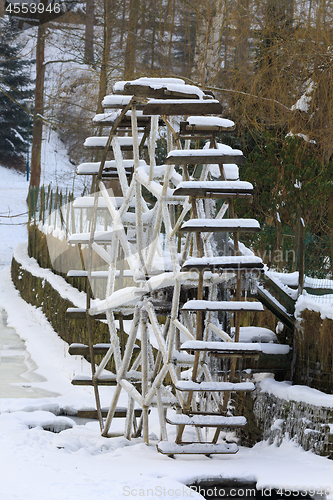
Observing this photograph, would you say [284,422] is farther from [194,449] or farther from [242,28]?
[242,28]

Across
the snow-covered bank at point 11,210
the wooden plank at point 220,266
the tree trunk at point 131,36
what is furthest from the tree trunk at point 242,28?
Answer: the snow-covered bank at point 11,210

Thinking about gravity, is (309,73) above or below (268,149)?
above

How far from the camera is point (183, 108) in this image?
6617 mm

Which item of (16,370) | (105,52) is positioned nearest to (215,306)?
(16,370)

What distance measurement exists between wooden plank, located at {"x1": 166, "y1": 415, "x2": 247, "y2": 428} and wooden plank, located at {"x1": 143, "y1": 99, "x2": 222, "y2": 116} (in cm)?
283

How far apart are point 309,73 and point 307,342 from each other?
13.0 feet

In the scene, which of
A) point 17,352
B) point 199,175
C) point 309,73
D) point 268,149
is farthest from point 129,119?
point 17,352

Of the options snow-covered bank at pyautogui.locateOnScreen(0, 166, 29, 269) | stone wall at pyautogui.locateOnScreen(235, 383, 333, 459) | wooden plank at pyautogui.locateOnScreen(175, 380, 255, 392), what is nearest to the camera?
wooden plank at pyautogui.locateOnScreen(175, 380, 255, 392)

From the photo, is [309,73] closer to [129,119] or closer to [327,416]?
[129,119]

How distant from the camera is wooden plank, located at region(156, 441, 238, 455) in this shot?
19.9ft

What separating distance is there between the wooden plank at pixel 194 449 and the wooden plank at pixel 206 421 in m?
0.27

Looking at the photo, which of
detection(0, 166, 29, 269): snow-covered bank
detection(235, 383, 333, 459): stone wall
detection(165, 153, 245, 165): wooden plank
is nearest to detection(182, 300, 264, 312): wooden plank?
detection(165, 153, 245, 165): wooden plank

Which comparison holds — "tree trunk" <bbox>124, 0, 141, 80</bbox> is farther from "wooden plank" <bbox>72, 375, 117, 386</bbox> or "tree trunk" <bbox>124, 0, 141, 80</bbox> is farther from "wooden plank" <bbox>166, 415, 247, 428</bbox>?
"wooden plank" <bbox>166, 415, 247, 428</bbox>

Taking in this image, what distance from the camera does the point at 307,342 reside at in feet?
25.3
